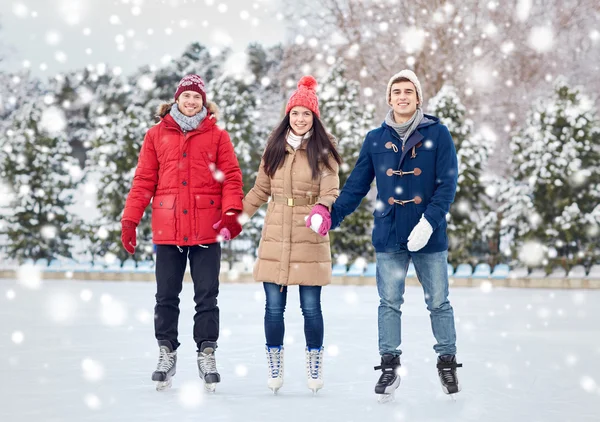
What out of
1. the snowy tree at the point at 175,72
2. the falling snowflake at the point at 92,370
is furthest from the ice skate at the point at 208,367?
the snowy tree at the point at 175,72

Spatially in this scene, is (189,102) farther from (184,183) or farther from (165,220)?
(165,220)

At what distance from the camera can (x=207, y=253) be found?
208 inches

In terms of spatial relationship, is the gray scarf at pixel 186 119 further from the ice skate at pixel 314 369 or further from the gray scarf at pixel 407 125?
the ice skate at pixel 314 369

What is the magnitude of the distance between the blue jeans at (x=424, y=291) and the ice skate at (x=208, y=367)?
1.02 m

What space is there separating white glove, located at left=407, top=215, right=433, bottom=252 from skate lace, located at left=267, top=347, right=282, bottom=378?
1090mm

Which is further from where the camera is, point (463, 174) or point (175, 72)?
point (175, 72)

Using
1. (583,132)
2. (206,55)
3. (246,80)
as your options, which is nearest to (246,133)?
(583,132)

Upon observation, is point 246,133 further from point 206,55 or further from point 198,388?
point 206,55

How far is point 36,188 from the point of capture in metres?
20.2

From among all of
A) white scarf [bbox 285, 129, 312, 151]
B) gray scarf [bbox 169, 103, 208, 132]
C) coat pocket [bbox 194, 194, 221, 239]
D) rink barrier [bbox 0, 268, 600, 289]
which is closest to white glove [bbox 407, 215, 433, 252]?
white scarf [bbox 285, 129, 312, 151]

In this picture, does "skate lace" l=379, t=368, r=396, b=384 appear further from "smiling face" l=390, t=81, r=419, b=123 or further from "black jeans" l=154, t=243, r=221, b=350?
"smiling face" l=390, t=81, r=419, b=123

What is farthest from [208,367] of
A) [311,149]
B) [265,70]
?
[265,70]

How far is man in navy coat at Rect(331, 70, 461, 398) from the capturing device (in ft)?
16.2

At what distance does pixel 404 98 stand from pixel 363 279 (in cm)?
1137
